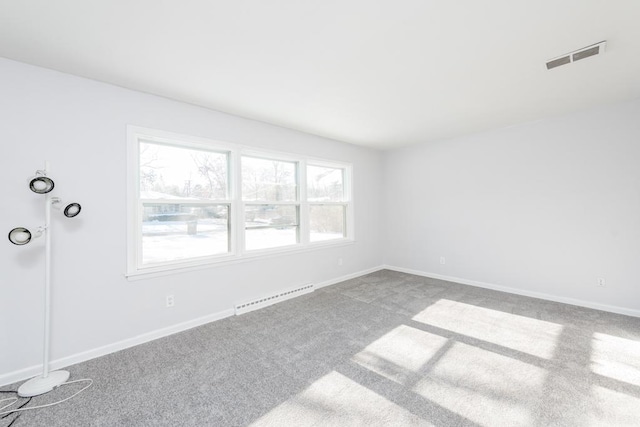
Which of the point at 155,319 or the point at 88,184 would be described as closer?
the point at 88,184

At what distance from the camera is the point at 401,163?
5.29m

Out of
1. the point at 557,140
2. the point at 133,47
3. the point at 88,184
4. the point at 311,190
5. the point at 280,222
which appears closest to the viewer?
the point at 133,47

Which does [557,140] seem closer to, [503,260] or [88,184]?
[503,260]

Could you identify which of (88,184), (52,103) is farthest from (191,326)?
(52,103)

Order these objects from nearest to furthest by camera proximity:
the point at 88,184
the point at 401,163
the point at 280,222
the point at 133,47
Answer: the point at 133,47 < the point at 88,184 < the point at 280,222 < the point at 401,163

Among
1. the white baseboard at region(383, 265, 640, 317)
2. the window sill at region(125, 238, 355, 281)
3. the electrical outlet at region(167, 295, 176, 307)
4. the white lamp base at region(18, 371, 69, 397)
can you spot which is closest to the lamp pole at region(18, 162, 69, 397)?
the white lamp base at region(18, 371, 69, 397)

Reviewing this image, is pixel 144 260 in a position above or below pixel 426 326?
above

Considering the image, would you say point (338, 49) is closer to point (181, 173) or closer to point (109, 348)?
point (181, 173)

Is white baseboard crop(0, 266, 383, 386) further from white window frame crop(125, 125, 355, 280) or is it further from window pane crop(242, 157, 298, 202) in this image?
window pane crop(242, 157, 298, 202)

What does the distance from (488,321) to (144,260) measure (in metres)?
3.78

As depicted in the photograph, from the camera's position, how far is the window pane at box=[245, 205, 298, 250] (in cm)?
362

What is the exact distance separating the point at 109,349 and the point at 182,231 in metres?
1.25

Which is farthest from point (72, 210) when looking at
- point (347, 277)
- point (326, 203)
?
point (347, 277)

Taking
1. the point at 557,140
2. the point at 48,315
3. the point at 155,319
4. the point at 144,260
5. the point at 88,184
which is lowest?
the point at 155,319
